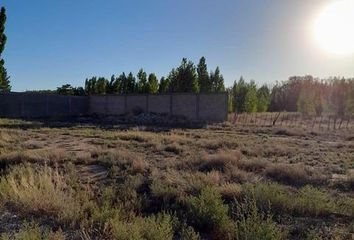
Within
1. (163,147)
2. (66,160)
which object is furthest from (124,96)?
(66,160)

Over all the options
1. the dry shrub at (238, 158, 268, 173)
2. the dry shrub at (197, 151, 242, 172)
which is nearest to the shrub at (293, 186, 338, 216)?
the dry shrub at (197, 151, 242, 172)

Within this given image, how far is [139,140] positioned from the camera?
73.9 feet

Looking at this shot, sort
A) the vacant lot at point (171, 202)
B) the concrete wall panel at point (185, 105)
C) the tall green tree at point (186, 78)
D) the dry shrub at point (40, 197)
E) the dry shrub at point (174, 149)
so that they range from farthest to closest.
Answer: the tall green tree at point (186, 78) → the concrete wall panel at point (185, 105) → the dry shrub at point (174, 149) → the dry shrub at point (40, 197) → the vacant lot at point (171, 202)

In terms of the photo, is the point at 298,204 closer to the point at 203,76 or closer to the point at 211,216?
the point at 211,216

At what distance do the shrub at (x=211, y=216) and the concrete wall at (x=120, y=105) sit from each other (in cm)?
3731

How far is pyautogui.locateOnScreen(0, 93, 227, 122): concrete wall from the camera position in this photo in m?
45.0

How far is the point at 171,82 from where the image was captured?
60.5 m

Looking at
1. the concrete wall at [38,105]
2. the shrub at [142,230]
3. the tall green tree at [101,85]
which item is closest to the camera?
the shrub at [142,230]

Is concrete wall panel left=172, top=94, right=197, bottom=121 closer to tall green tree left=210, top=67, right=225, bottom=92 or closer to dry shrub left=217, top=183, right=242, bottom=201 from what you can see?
tall green tree left=210, top=67, right=225, bottom=92

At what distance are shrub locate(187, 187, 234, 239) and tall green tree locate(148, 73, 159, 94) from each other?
55.7 meters

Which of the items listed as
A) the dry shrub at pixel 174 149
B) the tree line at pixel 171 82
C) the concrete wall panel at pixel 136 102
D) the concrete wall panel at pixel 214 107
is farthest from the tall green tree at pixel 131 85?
the dry shrub at pixel 174 149

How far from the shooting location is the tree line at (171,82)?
2249 inches

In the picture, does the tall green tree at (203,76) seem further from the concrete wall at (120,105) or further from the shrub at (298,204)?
the shrub at (298,204)

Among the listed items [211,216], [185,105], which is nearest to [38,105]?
[185,105]
